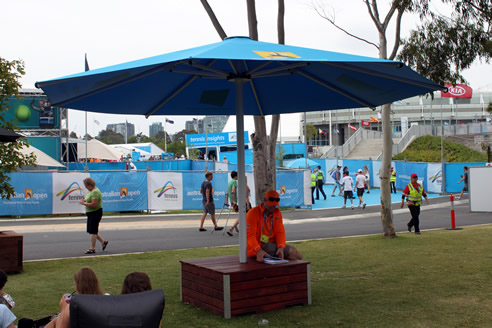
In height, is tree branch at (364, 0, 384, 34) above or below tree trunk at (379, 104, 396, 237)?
above

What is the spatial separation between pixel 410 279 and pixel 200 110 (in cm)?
444

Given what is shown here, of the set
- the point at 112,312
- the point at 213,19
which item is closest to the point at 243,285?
the point at 112,312

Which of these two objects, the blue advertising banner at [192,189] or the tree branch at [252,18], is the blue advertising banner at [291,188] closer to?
the blue advertising banner at [192,189]

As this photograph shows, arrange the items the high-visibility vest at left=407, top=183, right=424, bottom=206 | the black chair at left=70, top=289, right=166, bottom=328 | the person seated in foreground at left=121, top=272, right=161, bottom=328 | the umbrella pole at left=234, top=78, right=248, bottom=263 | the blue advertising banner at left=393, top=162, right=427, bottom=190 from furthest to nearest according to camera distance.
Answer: the blue advertising banner at left=393, top=162, right=427, bottom=190, the high-visibility vest at left=407, top=183, right=424, bottom=206, the umbrella pole at left=234, top=78, right=248, bottom=263, the person seated in foreground at left=121, top=272, right=161, bottom=328, the black chair at left=70, top=289, right=166, bottom=328

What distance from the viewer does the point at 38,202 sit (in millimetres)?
20953

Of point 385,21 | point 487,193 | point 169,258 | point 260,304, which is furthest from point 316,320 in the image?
point 487,193

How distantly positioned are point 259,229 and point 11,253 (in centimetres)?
521

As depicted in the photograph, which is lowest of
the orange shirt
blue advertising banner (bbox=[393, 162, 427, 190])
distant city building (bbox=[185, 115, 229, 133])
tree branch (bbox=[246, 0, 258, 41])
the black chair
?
the black chair

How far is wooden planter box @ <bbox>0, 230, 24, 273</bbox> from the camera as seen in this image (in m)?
9.70

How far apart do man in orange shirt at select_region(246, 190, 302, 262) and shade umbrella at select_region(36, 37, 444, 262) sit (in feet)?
0.59

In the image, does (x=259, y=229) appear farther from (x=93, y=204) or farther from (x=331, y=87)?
(x=93, y=204)

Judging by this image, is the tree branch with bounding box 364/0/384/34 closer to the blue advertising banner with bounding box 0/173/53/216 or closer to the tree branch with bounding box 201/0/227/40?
the tree branch with bounding box 201/0/227/40

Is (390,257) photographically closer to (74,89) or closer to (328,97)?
(328,97)

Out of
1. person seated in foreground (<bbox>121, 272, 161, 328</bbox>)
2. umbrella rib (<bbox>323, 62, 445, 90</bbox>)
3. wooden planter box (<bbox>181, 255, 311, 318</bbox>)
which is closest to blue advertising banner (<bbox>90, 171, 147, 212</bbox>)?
wooden planter box (<bbox>181, 255, 311, 318</bbox>)
